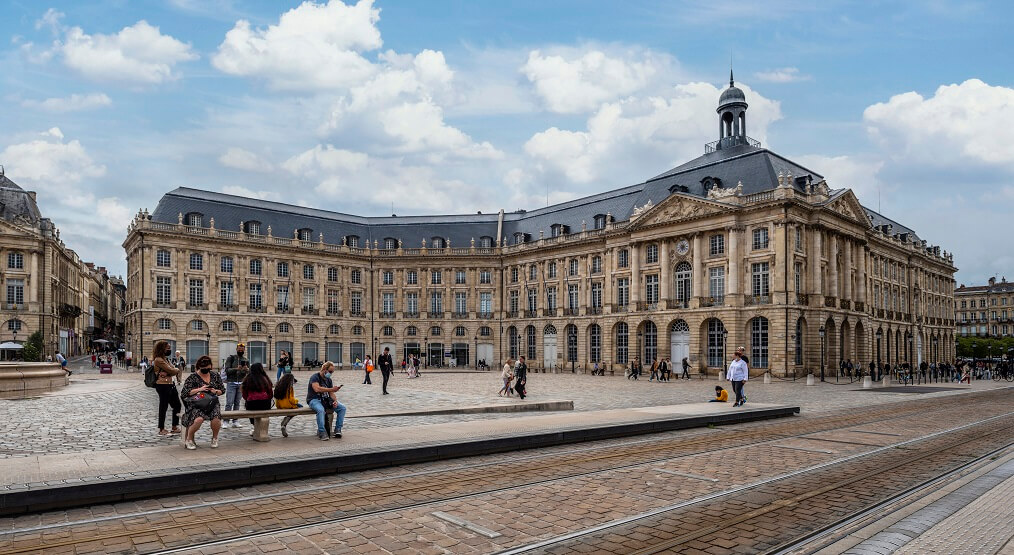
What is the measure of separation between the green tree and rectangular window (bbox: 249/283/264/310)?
58.0ft

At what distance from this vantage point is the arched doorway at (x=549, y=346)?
2721 inches

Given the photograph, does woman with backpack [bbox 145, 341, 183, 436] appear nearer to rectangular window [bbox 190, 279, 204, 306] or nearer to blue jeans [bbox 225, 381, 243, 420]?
blue jeans [bbox 225, 381, 243, 420]

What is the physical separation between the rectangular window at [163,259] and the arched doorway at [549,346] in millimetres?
36341

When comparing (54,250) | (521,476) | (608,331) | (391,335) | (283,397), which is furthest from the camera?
(391,335)

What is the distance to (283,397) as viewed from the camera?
1470 centimetres

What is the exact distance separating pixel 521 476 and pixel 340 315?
211ft

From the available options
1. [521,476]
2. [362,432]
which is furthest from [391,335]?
[521,476]

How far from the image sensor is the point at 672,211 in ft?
186

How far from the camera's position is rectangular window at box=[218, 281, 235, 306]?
66.0 m

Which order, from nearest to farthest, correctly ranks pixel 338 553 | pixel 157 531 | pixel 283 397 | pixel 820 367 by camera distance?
pixel 338 553
pixel 157 531
pixel 283 397
pixel 820 367

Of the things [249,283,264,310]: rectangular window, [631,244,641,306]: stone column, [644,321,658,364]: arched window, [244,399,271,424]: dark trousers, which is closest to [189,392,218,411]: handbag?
[244,399,271,424]: dark trousers

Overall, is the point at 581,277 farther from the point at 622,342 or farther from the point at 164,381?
the point at 164,381

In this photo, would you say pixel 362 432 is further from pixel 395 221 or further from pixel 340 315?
pixel 395 221

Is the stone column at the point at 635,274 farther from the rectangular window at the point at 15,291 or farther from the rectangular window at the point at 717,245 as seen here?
the rectangular window at the point at 15,291
